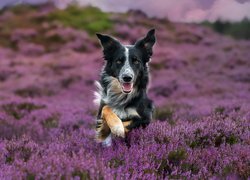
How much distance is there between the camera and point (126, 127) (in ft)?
16.2

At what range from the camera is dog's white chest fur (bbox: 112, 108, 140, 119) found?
4996mm

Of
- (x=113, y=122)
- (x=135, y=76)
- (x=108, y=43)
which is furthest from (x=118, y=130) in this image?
(x=108, y=43)

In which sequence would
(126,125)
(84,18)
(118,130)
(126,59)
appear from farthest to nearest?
(84,18)
(126,59)
(126,125)
(118,130)

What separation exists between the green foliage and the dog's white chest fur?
23.2 meters

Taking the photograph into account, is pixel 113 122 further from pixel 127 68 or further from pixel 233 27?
pixel 233 27

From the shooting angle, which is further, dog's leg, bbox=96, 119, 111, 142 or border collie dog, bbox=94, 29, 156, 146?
dog's leg, bbox=96, 119, 111, 142

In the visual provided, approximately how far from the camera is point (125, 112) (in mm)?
5027

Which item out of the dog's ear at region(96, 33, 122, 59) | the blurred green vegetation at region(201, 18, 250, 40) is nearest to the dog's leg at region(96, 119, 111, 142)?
the dog's ear at region(96, 33, 122, 59)

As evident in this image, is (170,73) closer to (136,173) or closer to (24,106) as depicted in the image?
(24,106)

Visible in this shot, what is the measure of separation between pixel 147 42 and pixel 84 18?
25.8 meters

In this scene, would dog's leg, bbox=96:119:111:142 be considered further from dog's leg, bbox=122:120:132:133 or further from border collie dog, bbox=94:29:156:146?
dog's leg, bbox=122:120:132:133

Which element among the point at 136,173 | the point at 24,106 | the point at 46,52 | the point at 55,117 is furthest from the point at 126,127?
the point at 46,52

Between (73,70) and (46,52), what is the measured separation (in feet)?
16.6

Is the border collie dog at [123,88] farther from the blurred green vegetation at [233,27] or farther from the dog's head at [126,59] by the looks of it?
the blurred green vegetation at [233,27]
